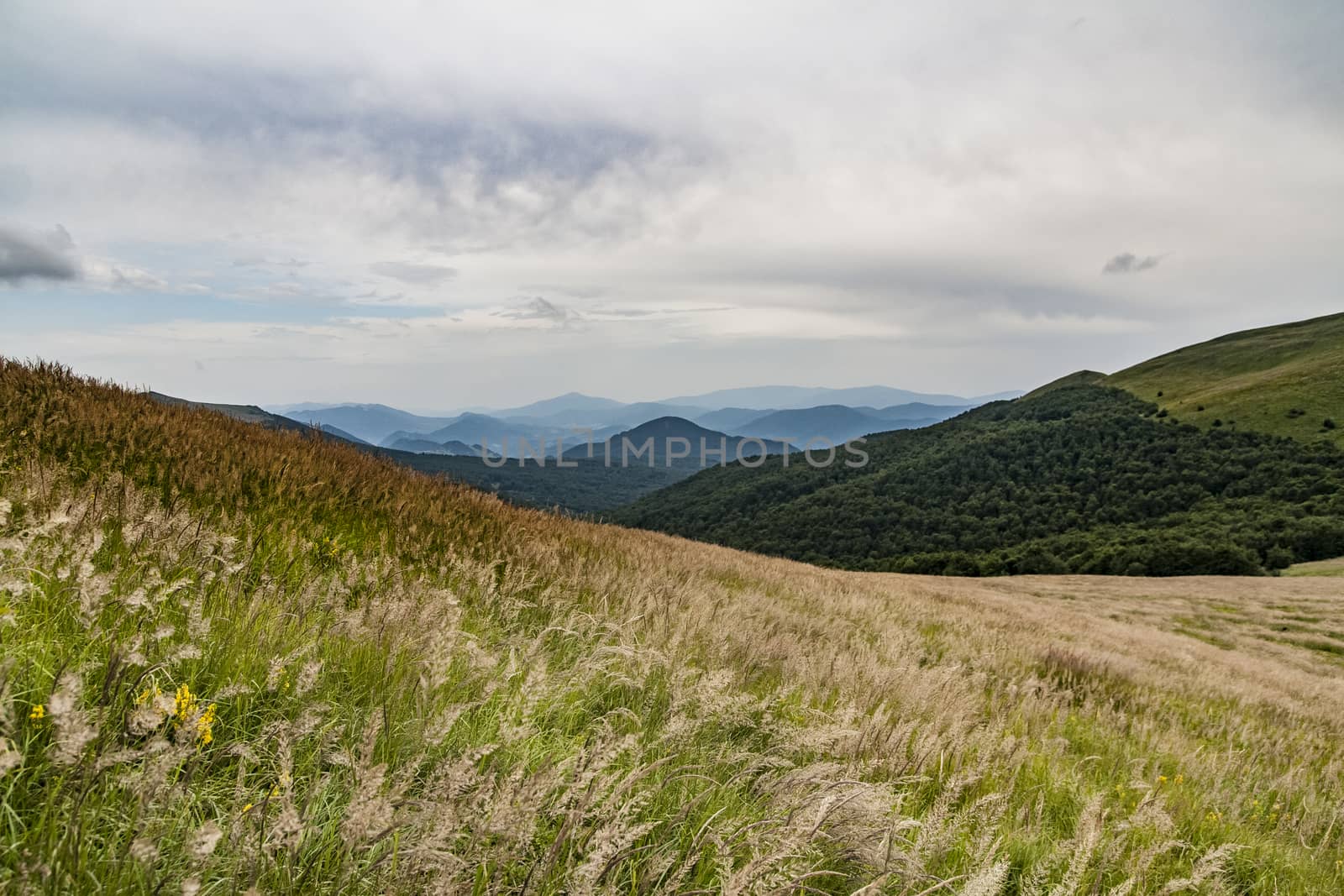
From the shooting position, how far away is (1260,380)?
12562cm

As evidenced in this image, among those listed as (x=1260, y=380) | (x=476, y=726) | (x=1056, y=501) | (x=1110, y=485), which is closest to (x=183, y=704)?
(x=476, y=726)

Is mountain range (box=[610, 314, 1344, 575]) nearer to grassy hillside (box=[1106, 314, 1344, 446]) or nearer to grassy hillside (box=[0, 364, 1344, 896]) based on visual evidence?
grassy hillside (box=[1106, 314, 1344, 446])

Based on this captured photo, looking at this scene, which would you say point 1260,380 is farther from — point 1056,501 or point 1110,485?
point 1056,501

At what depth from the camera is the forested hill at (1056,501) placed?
76938 mm

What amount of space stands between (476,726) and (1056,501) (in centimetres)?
13628

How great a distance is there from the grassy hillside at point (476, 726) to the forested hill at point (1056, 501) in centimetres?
7682

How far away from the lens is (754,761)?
2.80 meters

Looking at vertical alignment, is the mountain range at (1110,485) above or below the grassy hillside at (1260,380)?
below

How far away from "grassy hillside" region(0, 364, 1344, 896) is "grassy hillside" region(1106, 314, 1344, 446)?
135m

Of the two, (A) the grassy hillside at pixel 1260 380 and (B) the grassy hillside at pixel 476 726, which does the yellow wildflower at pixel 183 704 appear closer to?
(B) the grassy hillside at pixel 476 726

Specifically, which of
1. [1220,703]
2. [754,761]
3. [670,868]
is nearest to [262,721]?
[670,868]

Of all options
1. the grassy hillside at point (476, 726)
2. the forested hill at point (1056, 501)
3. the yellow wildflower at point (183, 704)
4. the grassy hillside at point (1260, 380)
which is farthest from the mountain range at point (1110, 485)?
the yellow wildflower at point (183, 704)

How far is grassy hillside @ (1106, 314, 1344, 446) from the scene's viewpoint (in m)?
107

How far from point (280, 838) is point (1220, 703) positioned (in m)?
12.5
